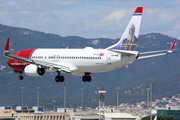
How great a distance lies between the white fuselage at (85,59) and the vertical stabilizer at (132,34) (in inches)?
91.3

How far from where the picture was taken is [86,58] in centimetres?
9988

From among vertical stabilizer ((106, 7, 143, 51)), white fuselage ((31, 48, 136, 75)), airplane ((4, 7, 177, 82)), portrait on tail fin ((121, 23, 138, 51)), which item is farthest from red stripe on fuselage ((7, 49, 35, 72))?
portrait on tail fin ((121, 23, 138, 51))

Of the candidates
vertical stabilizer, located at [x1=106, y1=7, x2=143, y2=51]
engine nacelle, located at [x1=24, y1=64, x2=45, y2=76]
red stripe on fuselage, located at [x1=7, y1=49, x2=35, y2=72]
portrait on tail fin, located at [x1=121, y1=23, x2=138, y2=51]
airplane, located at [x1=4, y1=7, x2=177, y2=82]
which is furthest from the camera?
red stripe on fuselage, located at [x1=7, y1=49, x2=35, y2=72]

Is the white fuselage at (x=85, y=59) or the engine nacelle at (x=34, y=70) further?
the engine nacelle at (x=34, y=70)

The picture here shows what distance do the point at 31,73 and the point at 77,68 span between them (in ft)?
24.9

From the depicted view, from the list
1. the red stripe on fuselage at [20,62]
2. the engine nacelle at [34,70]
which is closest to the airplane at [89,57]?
the engine nacelle at [34,70]

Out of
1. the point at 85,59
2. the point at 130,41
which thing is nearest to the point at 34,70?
the point at 85,59

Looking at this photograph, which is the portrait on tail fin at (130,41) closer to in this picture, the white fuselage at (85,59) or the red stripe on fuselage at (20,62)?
the white fuselage at (85,59)

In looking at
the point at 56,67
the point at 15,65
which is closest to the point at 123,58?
the point at 56,67

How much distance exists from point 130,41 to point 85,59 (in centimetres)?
776

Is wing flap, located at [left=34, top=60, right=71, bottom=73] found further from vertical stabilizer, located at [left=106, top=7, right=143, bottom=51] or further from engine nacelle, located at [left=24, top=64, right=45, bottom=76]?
vertical stabilizer, located at [left=106, top=7, right=143, bottom=51]

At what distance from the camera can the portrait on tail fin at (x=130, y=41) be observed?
98.7 meters

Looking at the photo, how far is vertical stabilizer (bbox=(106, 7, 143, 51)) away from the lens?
98.9 meters

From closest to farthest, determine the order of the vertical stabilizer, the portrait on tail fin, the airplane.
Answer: the airplane → the portrait on tail fin → the vertical stabilizer
